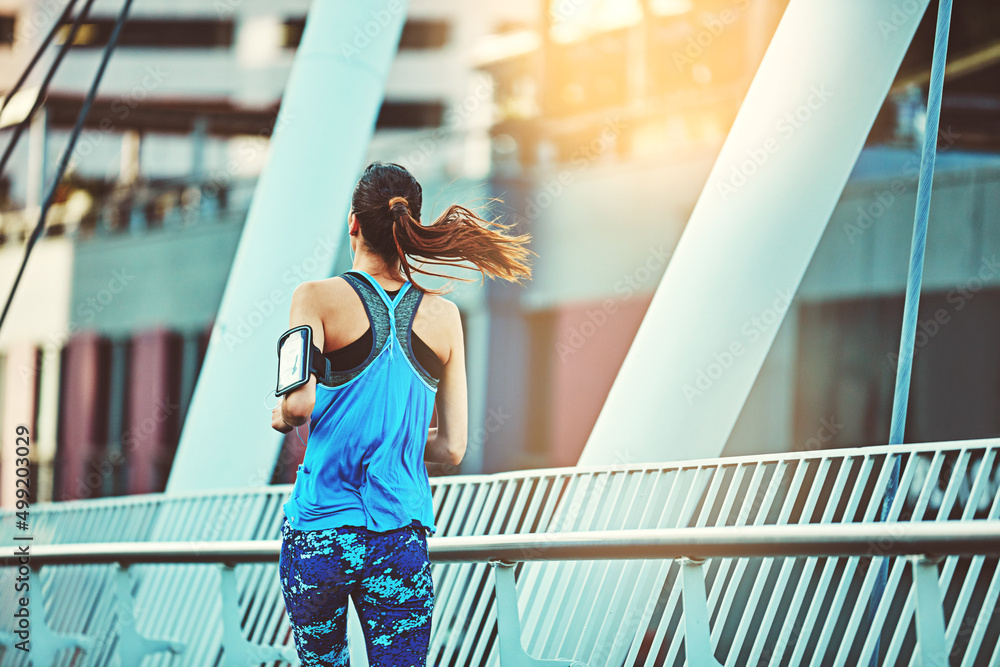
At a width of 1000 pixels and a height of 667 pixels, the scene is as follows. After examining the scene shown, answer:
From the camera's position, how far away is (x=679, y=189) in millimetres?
13352

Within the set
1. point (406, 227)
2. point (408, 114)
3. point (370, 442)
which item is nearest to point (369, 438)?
point (370, 442)

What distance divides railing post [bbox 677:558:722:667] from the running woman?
77 cm

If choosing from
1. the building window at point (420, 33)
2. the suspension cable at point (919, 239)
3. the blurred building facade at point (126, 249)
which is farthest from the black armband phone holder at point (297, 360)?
the building window at point (420, 33)

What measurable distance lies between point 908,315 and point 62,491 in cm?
2011

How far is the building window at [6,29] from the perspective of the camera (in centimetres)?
2636

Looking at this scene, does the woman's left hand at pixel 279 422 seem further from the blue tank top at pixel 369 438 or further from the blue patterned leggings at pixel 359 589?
the blue patterned leggings at pixel 359 589

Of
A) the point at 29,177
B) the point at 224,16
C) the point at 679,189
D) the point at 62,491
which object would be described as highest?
the point at 224,16

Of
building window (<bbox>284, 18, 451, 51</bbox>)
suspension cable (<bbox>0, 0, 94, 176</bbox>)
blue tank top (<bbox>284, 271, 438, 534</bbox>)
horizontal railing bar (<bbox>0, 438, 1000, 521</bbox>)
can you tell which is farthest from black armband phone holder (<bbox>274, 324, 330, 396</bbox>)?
building window (<bbox>284, 18, 451, 51</bbox>)

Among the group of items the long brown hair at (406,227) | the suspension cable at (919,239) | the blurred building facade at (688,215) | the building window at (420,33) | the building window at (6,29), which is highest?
the building window at (420,33)

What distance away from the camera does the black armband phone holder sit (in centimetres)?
266

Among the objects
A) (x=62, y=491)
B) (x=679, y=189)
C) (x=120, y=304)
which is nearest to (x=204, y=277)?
(x=120, y=304)

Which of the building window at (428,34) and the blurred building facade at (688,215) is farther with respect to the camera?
the building window at (428,34)

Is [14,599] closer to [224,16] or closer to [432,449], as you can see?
[432,449]

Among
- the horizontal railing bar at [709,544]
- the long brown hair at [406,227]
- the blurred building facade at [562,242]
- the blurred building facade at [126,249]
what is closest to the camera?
the horizontal railing bar at [709,544]
